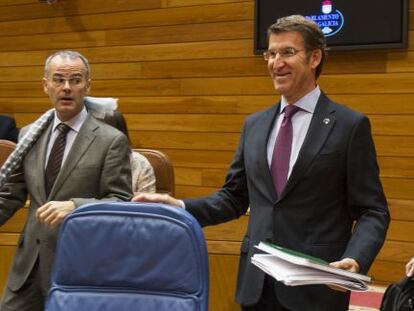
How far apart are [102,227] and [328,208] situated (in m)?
0.62

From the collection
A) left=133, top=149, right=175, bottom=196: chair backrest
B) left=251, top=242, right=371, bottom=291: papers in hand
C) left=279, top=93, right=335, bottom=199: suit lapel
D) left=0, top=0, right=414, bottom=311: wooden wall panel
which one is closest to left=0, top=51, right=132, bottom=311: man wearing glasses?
left=279, top=93, right=335, bottom=199: suit lapel

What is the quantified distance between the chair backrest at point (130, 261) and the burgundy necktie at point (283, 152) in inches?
12.4

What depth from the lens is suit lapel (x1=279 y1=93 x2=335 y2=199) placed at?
1.71m

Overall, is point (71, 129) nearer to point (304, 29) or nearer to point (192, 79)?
point (304, 29)

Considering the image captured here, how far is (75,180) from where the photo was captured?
2119mm

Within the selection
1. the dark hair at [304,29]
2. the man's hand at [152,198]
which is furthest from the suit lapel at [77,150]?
the dark hair at [304,29]

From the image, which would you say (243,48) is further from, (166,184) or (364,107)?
(166,184)

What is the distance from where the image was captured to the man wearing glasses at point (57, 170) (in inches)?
83.5

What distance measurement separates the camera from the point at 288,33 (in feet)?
5.73

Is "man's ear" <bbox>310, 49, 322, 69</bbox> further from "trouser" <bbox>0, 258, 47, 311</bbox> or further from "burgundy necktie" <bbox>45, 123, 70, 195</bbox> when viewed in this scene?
"trouser" <bbox>0, 258, 47, 311</bbox>

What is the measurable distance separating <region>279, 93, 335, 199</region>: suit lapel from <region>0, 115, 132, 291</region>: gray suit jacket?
666mm

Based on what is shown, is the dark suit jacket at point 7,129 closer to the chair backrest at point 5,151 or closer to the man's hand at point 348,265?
the chair backrest at point 5,151

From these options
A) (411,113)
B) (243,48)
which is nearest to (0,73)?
(243,48)

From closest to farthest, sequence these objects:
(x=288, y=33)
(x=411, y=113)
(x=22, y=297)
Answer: (x=288, y=33), (x=22, y=297), (x=411, y=113)
